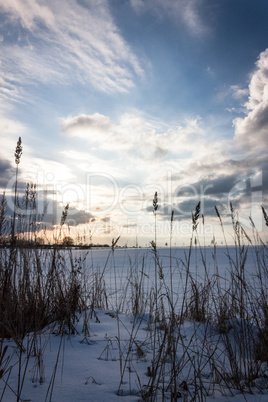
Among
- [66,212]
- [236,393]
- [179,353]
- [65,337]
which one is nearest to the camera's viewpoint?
[236,393]

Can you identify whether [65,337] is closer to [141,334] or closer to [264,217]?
[141,334]

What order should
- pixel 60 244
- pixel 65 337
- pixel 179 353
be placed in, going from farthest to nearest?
pixel 60 244 → pixel 65 337 → pixel 179 353

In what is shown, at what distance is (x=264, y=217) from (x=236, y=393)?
1.63m

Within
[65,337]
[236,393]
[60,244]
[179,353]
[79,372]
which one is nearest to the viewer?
[236,393]

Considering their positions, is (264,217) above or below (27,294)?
above

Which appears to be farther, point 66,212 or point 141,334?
point 66,212

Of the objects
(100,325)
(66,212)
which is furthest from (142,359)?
(66,212)

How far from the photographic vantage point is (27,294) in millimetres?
3316

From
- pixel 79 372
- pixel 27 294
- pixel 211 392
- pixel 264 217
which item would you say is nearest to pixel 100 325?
pixel 27 294

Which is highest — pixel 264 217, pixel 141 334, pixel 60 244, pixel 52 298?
pixel 264 217

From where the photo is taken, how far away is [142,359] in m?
2.51

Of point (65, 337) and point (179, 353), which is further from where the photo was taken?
point (65, 337)

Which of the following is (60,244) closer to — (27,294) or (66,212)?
(66,212)

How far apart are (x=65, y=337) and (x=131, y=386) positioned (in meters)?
1.20
